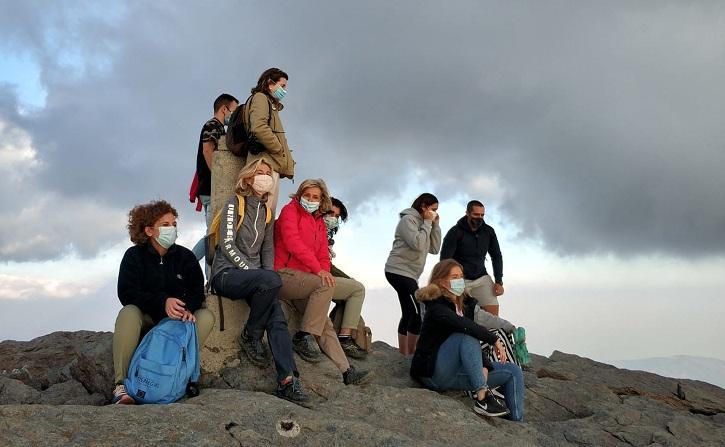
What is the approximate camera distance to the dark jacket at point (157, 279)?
7148 millimetres

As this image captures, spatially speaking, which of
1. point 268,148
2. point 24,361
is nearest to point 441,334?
point 268,148

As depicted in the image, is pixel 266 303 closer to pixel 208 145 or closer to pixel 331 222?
pixel 331 222

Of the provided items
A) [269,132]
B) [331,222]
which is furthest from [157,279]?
[331,222]

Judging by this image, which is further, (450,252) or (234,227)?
(450,252)

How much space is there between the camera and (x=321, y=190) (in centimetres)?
815

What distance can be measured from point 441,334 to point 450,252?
8.61ft

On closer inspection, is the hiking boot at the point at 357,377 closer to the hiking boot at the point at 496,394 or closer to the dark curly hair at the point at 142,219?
the hiking boot at the point at 496,394

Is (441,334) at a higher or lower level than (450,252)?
lower

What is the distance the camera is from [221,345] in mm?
7973

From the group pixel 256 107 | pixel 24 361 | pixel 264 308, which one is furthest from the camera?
pixel 24 361

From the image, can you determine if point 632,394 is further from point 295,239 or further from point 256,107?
point 256,107

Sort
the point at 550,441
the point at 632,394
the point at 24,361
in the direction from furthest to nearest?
the point at 24,361, the point at 632,394, the point at 550,441

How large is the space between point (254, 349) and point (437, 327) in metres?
2.15

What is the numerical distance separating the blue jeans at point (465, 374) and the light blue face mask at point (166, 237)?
340 centimetres
